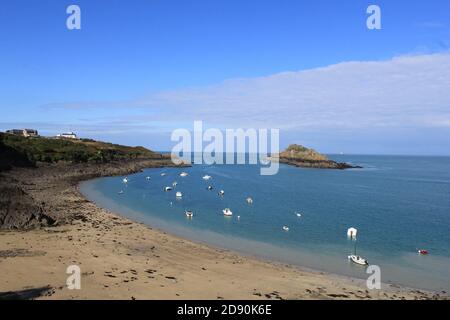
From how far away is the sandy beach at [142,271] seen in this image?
1872 cm

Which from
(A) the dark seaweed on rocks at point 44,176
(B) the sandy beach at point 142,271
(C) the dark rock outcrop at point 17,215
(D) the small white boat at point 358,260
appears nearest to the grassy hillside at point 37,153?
(A) the dark seaweed on rocks at point 44,176

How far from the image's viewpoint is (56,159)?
302 ft

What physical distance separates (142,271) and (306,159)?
480ft

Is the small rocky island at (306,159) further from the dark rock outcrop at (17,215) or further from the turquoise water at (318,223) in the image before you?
the dark rock outcrop at (17,215)

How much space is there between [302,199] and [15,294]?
5037 centimetres

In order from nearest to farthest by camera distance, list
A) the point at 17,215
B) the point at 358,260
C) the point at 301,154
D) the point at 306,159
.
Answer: the point at 358,260 → the point at 17,215 → the point at 306,159 → the point at 301,154

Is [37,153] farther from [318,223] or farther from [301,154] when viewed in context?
[301,154]

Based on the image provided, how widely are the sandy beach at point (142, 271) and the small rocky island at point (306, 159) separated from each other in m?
120

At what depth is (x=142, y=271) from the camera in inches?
878

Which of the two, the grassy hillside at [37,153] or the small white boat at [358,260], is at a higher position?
the grassy hillside at [37,153]

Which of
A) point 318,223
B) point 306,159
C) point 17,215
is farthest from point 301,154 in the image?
point 17,215
